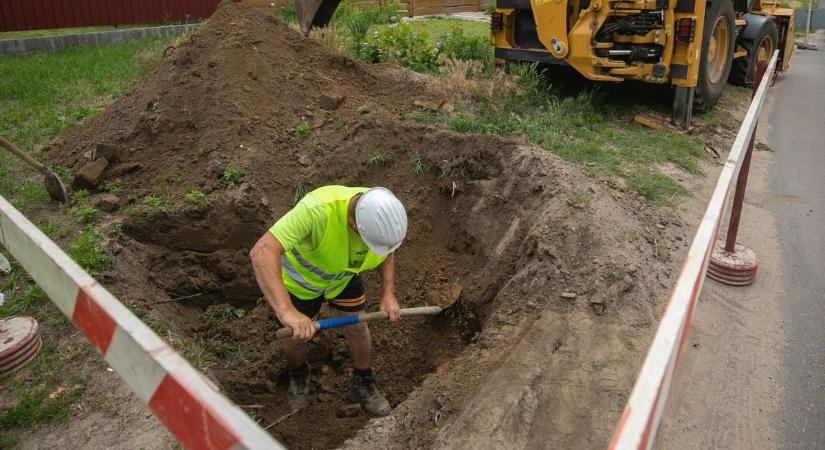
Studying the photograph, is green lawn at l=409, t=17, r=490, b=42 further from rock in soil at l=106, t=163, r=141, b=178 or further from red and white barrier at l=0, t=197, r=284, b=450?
red and white barrier at l=0, t=197, r=284, b=450

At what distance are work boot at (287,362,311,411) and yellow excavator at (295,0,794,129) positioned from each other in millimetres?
4634

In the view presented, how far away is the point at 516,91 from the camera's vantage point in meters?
7.05

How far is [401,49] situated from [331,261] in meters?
6.01

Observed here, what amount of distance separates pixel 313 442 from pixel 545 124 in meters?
4.12

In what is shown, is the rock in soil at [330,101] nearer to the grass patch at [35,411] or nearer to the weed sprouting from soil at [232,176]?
the weed sprouting from soil at [232,176]

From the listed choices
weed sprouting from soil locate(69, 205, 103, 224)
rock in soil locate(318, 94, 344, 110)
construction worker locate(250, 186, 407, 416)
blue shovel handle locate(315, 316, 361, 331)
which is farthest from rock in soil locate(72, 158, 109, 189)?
blue shovel handle locate(315, 316, 361, 331)

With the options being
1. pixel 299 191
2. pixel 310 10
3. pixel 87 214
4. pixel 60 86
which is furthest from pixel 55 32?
pixel 299 191

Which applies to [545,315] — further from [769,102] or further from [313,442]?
[769,102]

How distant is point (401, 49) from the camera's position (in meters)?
8.69

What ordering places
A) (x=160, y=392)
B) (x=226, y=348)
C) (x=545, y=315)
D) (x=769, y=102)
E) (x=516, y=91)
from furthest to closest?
(x=769, y=102) → (x=516, y=91) → (x=226, y=348) → (x=545, y=315) → (x=160, y=392)

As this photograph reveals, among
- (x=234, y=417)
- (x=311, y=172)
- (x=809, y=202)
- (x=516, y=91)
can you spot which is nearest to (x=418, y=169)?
(x=311, y=172)

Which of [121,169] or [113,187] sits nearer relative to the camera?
[113,187]

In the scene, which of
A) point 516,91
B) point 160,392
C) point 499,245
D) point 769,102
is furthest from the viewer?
point 769,102

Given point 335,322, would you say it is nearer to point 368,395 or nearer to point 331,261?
point 331,261
